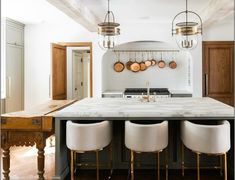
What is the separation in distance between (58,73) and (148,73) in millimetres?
2230

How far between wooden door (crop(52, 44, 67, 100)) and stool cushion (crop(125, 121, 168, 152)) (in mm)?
3316

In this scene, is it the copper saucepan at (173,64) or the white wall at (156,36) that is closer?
the white wall at (156,36)

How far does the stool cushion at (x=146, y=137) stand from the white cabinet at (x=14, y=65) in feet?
11.9

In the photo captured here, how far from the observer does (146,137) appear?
2781 mm

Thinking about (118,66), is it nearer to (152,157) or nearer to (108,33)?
(108,33)

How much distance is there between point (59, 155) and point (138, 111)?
105cm

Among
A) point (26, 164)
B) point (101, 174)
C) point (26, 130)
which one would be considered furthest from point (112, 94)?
point (26, 130)

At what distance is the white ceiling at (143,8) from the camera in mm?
4363

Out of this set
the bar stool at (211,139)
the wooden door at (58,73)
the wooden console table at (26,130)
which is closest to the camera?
the bar stool at (211,139)

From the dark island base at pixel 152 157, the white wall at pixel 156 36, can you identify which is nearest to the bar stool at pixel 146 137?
the dark island base at pixel 152 157

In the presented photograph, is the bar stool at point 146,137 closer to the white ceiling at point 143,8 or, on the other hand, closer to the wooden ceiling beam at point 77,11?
the wooden ceiling beam at point 77,11

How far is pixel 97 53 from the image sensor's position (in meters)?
6.24

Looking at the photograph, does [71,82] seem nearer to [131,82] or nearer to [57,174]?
[131,82]

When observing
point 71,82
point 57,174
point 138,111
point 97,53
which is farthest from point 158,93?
point 57,174
